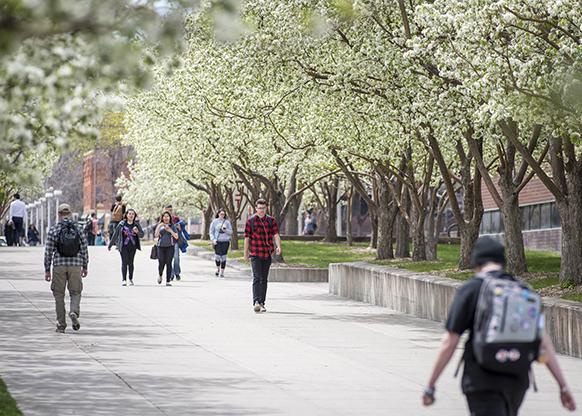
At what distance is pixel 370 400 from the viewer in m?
12.7

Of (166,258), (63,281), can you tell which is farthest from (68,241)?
(166,258)

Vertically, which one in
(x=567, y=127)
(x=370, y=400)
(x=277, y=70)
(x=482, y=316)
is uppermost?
(x=277, y=70)

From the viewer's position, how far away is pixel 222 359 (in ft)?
52.0

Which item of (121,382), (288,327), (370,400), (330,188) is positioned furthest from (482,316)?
(330,188)

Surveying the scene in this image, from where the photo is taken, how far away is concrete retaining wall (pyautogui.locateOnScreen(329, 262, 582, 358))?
17344 millimetres

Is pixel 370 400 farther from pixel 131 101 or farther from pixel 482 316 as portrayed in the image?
pixel 131 101

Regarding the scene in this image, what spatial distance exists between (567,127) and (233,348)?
16.2 ft

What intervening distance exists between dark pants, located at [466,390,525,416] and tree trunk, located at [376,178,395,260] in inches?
1121

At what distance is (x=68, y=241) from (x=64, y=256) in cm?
25

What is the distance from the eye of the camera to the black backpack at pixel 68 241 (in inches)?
714

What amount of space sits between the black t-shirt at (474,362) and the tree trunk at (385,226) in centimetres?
2845

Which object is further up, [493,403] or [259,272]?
[259,272]

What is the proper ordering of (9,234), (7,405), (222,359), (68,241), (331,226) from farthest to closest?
(331,226) → (9,234) → (68,241) → (222,359) → (7,405)

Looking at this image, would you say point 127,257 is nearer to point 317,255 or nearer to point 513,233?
point 513,233
